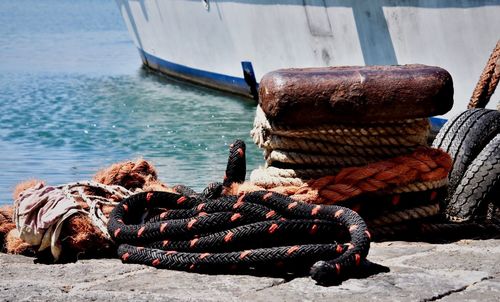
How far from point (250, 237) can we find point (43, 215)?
948mm

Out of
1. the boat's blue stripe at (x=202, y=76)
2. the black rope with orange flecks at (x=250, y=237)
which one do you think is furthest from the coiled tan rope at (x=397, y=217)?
the boat's blue stripe at (x=202, y=76)

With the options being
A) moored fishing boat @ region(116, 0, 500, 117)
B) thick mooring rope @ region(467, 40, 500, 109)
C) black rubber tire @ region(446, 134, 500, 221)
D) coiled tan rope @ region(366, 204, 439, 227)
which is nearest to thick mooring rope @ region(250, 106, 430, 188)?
coiled tan rope @ region(366, 204, 439, 227)

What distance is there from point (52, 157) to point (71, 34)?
26452mm

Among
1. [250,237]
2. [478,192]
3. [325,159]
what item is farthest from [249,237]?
[478,192]

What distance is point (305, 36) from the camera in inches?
547

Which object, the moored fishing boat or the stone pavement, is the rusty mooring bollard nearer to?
the stone pavement

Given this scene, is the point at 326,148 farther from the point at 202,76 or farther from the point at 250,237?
the point at 202,76

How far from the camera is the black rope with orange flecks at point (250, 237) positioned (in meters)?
3.34

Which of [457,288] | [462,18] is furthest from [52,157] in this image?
[457,288]

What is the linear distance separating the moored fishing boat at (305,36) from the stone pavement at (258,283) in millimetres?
6320

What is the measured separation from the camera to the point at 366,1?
1177cm

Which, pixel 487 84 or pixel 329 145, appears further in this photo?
pixel 487 84

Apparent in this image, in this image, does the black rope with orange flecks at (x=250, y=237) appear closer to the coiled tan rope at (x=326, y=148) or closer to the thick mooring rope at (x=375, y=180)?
the thick mooring rope at (x=375, y=180)

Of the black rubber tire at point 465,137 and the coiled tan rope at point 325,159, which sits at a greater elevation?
the coiled tan rope at point 325,159
